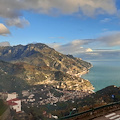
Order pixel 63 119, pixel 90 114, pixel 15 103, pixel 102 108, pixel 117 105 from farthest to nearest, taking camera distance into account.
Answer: pixel 15 103
pixel 117 105
pixel 102 108
pixel 90 114
pixel 63 119

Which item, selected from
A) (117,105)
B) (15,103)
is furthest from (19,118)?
(117,105)

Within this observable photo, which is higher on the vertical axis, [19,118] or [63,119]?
[63,119]

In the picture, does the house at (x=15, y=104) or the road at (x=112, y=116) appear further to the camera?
the house at (x=15, y=104)

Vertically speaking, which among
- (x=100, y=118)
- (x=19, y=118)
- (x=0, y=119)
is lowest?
(x=19, y=118)

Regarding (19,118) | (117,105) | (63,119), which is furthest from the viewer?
(19,118)

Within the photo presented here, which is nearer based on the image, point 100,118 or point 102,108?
point 100,118

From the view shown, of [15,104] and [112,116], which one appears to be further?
[15,104]

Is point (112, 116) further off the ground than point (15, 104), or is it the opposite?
point (112, 116)

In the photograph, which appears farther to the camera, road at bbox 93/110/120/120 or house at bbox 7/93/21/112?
house at bbox 7/93/21/112

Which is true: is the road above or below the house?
above

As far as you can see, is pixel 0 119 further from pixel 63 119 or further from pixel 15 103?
pixel 15 103

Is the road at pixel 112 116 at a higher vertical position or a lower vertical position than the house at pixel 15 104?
higher
